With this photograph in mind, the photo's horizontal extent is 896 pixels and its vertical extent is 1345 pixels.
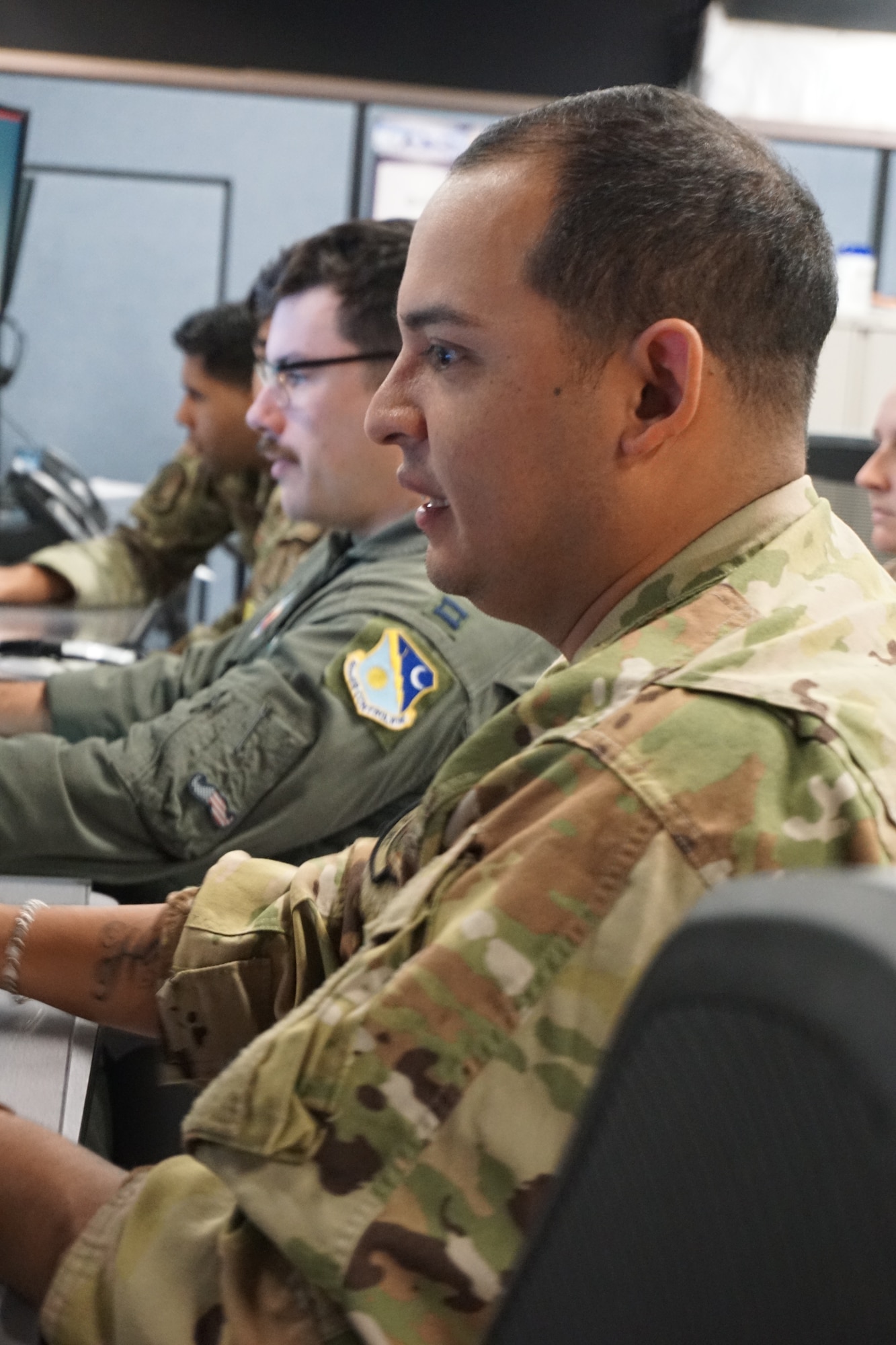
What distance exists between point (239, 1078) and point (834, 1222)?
0.37 m

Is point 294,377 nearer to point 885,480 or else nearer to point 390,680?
point 390,680

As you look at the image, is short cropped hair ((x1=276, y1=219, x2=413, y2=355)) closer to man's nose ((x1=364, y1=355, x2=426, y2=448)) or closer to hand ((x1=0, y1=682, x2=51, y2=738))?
hand ((x1=0, y1=682, x2=51, y2=738))

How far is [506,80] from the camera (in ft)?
9.61

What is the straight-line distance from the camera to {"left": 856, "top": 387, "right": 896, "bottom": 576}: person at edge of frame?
1.84 m

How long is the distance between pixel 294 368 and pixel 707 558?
104 centimetres

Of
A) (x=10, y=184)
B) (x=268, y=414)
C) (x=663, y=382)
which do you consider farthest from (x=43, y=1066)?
(x=10, y=184)

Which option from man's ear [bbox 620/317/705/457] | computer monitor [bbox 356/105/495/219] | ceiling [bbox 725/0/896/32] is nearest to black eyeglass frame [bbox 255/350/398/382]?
man's ear [bbox 620/317/705/457]

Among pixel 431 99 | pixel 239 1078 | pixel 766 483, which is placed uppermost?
pixel 431 99

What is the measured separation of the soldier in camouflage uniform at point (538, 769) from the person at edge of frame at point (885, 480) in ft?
3.66

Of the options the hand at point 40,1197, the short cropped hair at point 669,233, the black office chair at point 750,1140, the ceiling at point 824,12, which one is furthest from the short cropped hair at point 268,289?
the black office chair at point 750,1140

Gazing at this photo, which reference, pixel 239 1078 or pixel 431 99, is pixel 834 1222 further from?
pixel 431 99

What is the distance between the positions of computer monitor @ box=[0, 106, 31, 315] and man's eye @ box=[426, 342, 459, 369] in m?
2.32

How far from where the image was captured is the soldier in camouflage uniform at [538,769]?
54 centimetres

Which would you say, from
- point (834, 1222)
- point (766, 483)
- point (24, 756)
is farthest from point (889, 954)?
point (24, 756)
